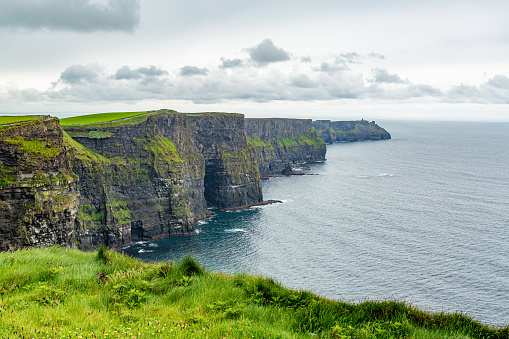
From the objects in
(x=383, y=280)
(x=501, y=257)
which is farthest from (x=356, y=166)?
(x=383, y=280)

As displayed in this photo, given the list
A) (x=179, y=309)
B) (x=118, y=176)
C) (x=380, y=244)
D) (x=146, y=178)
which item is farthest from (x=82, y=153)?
(x=179, y=309)

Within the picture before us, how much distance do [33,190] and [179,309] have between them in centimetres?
4767

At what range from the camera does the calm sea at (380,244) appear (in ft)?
191

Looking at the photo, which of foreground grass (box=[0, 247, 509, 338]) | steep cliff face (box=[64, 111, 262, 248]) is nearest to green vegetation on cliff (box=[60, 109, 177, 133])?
steep cliff face (box=[64, 111, 262, 248])

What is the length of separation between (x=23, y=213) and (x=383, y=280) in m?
54.6

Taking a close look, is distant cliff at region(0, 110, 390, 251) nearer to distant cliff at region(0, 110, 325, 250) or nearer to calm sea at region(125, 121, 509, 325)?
distant cliff at region(0, 110, 325, 250)

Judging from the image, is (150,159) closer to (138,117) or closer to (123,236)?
(138,117)

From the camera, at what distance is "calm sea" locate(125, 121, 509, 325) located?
58.1 metres

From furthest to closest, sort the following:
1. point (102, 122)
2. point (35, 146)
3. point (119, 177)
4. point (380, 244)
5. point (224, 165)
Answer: point (224, 165) → point (102, 122) → point (119, 177) → point (380, 244) → point (35, 146)

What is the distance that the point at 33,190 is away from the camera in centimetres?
5050

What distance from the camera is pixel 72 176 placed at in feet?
188

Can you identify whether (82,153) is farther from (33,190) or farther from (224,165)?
(224,165)

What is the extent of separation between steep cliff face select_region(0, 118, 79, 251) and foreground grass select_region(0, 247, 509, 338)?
40189mm

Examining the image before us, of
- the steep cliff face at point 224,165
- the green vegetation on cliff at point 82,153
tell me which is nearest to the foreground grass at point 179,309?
the green vegetation on cliff at point 82,153
